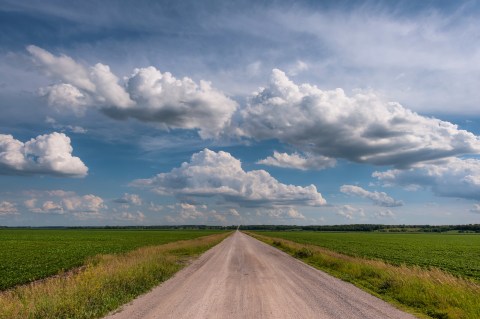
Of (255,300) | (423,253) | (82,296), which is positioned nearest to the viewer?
(82,296)

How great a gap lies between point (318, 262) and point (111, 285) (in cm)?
2058

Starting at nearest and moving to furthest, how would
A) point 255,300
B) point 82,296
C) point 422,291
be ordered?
point 82,296, point 255,300, point 422,291

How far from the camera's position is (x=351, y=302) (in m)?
14.3

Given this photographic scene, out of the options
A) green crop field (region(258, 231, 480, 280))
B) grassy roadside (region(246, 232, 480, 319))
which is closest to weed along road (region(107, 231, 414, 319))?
grassy roadside (region(246, 232, 480, 319))

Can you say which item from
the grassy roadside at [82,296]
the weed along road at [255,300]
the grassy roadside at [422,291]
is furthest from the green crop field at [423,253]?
the grassy roadside at [82,296]

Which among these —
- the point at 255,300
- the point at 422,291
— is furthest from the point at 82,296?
the point at 422,291

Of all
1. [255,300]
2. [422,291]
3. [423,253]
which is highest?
[422,291]

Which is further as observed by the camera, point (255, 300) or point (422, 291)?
point (422, 291)

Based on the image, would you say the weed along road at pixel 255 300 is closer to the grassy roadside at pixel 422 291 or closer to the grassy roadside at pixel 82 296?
the grassy roadside at pixel 82 296

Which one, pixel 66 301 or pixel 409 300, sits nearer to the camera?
pixel 66 301

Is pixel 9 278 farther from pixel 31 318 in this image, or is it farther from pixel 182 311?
pixel 182 311

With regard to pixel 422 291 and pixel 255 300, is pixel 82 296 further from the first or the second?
pixel 422 291

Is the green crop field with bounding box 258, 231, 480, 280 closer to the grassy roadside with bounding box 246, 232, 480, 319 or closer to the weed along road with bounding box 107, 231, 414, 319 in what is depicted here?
the grassy roadside with bounding box 246, 232, 480, 319

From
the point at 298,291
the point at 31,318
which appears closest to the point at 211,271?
the point at 298,291
